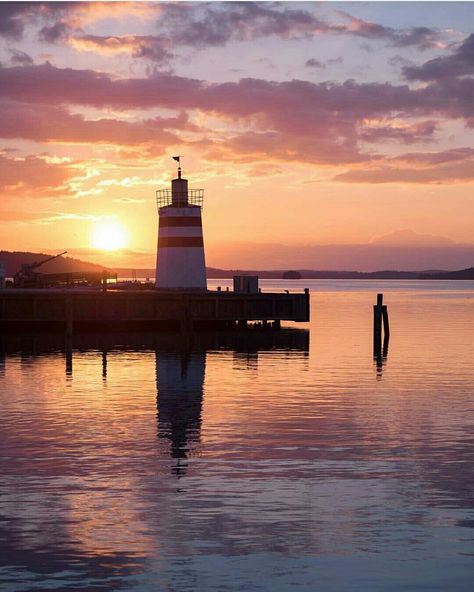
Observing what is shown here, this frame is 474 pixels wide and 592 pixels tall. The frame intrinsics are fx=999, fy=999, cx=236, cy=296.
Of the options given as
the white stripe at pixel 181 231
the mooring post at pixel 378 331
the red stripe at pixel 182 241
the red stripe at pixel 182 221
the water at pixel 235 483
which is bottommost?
the water at pixel 235 483

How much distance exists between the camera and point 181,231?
72.1 m

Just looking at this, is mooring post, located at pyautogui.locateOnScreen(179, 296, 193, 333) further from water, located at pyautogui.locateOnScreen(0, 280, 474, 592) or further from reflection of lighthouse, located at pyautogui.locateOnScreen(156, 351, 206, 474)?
→ water, located at pyautogui.locateOnScreen(0, 280, 474, 592)

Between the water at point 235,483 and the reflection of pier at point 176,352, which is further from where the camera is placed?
the reflection of pier at point 176,352

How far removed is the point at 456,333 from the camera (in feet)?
250

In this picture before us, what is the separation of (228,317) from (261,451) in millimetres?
46278

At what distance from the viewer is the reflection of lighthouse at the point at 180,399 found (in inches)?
965

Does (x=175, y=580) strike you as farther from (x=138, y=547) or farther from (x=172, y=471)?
(x=172, y=471)

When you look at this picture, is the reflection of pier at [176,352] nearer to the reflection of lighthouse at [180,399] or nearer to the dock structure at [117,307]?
the reflection of lighthouse at [180,399]

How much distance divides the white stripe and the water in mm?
31714

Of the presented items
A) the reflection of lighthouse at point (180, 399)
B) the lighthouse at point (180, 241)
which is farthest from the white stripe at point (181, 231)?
the reflection of lighthouse at point (180, 399)

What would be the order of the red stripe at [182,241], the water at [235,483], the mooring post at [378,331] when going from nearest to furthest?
the water at [235,483] → the mooring post at [378,331] → the red stripe at [182,241]

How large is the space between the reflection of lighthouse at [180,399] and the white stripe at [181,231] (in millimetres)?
20552

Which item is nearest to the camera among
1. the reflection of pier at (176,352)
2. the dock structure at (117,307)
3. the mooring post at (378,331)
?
the reflection of pier at (176,352)

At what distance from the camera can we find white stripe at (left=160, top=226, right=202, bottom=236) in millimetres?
72125
